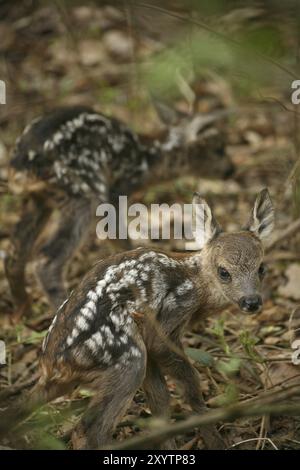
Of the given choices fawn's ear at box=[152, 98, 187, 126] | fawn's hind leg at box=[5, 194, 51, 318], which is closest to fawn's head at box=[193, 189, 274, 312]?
fawn's hind leg at box=[5, 194, 51, 318]

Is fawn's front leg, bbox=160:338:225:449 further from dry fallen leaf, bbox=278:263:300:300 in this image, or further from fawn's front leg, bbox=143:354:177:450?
dry fallen leaf, bbox=278:263:300:300

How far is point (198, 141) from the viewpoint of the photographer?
32.0 feet

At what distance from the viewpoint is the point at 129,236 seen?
862cm

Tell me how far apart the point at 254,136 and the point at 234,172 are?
1.19m

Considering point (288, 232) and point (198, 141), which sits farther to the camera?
point (198, 141)

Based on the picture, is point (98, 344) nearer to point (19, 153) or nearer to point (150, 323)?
point (150, 323)

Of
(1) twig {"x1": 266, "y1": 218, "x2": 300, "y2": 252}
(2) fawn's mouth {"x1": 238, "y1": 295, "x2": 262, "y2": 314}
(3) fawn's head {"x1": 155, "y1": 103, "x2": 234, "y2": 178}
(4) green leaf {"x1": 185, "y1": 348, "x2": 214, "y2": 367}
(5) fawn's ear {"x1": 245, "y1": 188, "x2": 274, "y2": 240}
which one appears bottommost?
(4) green leaf {"x1": 185, "y1": 348, "x2": 214, "y2": 367}

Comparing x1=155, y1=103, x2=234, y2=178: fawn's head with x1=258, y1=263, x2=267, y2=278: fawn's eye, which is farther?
x1=155, y1=103, x2=234, y2=178: fawn's head

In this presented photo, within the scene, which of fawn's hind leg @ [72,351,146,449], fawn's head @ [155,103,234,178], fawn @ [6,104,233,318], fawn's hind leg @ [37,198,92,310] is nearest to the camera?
fawn's hind leg @ [72,351,146,449]

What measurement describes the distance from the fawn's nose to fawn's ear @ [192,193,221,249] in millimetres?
766

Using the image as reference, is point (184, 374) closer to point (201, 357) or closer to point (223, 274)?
point (201, 357)

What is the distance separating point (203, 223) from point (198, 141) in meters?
3.82

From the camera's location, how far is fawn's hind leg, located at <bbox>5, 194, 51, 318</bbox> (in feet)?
25.3

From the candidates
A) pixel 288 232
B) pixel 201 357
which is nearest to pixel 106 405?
→ pixel 201 357
